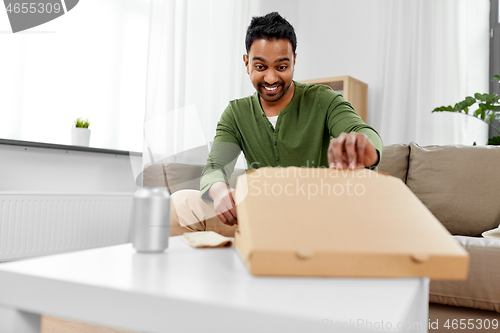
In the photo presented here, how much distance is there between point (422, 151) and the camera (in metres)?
1.67

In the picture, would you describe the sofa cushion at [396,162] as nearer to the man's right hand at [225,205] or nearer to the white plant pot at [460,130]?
the man's right hand at [225,205]

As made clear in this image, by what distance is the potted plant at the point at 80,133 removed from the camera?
2096mm

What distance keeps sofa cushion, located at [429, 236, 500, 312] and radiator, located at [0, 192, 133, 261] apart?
161 cm

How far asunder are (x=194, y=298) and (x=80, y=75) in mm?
2124

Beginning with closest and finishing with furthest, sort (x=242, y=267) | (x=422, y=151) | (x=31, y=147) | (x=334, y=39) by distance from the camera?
(x=242, y=267), (x=422, y=151), (x=31, y=147), (x=334, y=39)

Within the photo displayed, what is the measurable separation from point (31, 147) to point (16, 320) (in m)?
1.75

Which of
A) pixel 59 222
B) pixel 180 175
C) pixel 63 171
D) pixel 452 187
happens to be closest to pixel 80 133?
pixel 63 171

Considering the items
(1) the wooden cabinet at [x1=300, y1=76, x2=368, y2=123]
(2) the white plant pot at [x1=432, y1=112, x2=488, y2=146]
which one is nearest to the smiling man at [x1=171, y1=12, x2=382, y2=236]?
(1) the wooden cabinet at [x1=300, y1=76, x2=368, y2=123]

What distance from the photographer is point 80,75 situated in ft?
7.22

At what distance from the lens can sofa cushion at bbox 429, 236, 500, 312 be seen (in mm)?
1033

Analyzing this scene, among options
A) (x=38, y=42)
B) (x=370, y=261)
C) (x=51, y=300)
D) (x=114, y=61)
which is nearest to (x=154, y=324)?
(x=51, y=300)

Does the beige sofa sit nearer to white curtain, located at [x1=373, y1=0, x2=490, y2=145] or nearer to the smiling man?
the smiling man

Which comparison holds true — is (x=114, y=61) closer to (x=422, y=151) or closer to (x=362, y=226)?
(x=422, y=151)

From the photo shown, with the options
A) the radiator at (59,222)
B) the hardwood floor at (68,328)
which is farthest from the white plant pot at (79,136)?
the hardwood floor at (68,328)
